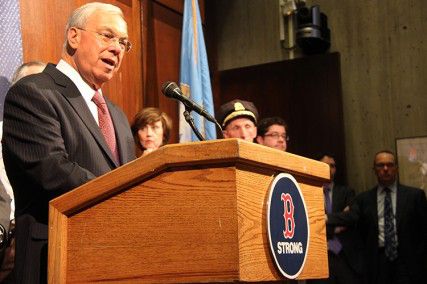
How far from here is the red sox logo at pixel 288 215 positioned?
1.41m

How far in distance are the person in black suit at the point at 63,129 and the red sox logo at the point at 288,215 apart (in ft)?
1.57

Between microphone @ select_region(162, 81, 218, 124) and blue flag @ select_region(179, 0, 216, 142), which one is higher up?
blue flag @ select_region(179, 0, 216, 142)

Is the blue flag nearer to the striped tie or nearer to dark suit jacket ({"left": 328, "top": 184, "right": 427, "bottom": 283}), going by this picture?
dark suit jacket ({"left": 328, "top": 184, "right": 427, "bottom": 283})

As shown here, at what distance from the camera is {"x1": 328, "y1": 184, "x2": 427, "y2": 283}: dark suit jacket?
557 centimetres

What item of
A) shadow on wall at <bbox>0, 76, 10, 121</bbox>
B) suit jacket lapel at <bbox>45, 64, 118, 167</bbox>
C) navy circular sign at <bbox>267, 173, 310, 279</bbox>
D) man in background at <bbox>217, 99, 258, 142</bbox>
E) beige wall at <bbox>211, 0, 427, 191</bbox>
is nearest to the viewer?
navy circular sign at <bbox>267, 173, 310, 279</bbox>

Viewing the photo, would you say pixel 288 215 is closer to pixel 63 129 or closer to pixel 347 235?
pixel 63 129

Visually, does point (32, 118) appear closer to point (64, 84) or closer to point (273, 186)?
point (64, 84)

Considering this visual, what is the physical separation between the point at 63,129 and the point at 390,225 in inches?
177

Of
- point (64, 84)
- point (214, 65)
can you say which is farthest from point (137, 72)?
point (64, 84)

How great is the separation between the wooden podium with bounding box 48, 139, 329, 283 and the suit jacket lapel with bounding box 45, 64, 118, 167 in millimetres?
349

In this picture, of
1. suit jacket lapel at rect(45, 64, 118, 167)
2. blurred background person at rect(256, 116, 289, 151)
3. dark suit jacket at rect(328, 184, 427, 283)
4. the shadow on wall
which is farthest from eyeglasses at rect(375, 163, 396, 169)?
suit jacket lapel at rect(45, 64, 118, 167)

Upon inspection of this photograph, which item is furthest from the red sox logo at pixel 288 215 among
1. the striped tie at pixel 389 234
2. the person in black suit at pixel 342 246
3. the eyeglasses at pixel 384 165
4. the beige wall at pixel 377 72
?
the beige wall at pixel 377 72

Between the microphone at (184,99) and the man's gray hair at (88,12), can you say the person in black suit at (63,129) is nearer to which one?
the man's gray hair at (88,12)

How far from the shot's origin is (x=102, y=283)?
1341 mm
